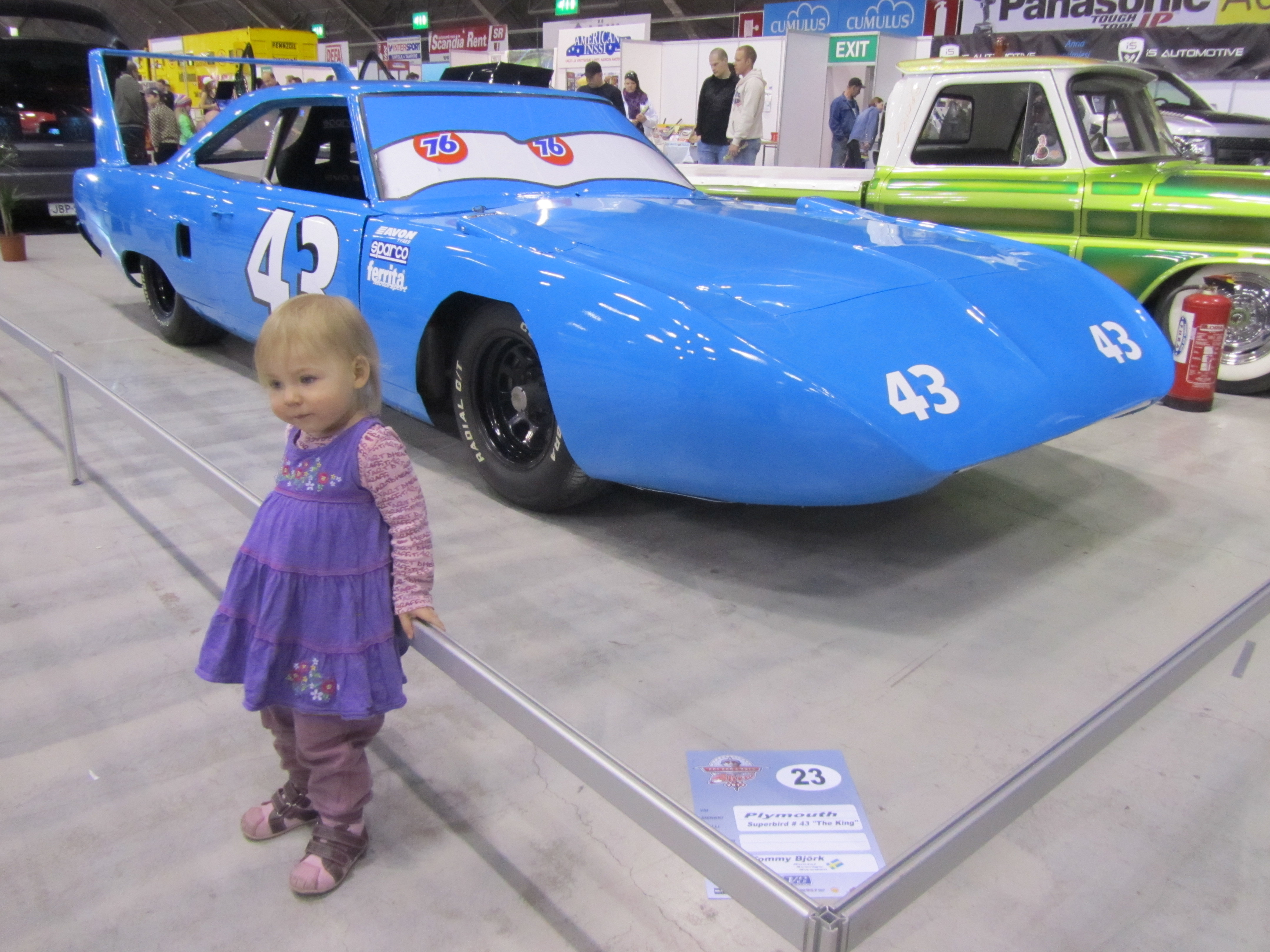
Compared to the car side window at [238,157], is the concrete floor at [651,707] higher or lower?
lower

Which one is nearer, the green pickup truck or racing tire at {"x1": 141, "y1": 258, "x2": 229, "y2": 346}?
the green pickup truck

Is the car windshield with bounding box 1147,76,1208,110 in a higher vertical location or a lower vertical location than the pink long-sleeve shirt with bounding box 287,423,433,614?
higher

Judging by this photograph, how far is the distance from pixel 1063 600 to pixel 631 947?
1.53 metres

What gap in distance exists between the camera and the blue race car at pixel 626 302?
2.08m

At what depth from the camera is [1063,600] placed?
7.96 feet

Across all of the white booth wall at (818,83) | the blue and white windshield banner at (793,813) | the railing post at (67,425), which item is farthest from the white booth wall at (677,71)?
the blue and white windshield banner at (793,813)

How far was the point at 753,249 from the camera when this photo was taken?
8.51 feet

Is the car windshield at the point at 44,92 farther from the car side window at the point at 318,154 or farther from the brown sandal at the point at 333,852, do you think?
the brown sandal at the point at 333,852

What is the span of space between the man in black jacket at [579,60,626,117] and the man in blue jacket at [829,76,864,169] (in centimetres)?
276

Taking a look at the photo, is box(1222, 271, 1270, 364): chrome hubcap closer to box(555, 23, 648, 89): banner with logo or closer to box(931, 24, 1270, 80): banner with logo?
box(931, 24, 1270, 80): banner with logo

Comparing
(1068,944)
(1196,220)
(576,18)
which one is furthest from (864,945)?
(576,18)

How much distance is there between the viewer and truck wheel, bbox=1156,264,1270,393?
167 inches

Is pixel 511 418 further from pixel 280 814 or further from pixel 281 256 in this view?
pixel 280 814

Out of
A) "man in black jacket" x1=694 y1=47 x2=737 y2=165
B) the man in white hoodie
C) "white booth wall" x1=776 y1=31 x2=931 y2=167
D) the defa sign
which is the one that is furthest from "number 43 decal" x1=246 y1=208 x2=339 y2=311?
the defa sign
